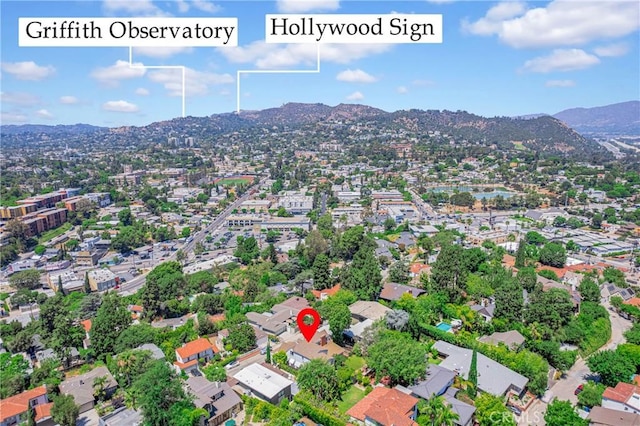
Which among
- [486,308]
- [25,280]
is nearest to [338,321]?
[486,308]

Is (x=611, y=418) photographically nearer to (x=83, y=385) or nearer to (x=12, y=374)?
(x=83, y=385)

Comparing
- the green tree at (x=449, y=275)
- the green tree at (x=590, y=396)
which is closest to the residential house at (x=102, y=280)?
the green tree at (x=449, y=275)

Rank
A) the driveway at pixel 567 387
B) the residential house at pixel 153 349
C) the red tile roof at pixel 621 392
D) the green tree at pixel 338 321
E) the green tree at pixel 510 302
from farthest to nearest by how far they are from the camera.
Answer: the green tree at pixel 510 302, the green tree at pixel 338 321, the residential house at pixel 153 349, the driveway at pixel 567 387, the red tile roof at pixel 621 392

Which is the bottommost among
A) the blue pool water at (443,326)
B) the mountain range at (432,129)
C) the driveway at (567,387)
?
the driveway at (567,387)

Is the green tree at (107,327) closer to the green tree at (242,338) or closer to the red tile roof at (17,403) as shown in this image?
the red tile roof at (17,403)

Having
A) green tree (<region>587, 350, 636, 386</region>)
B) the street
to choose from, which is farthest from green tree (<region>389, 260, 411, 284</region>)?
the street

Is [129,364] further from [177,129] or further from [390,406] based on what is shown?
[177,129]
